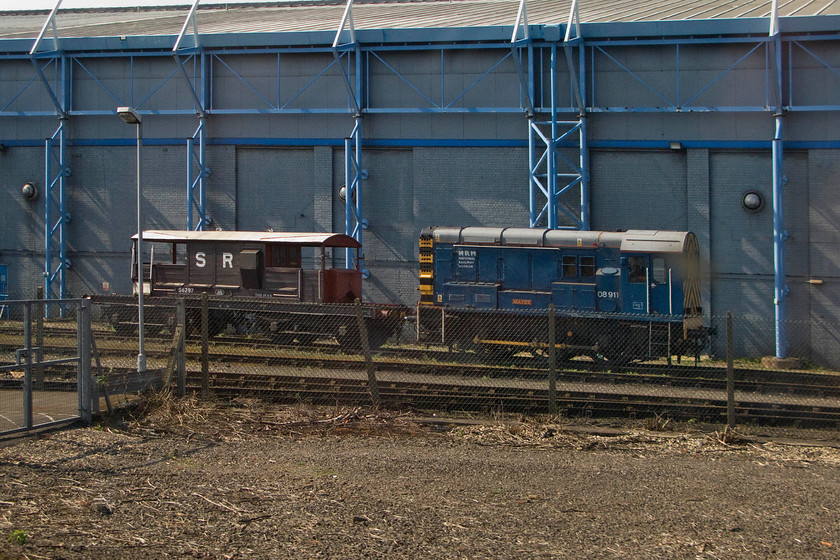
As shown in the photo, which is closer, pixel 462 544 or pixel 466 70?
pixel 462 544

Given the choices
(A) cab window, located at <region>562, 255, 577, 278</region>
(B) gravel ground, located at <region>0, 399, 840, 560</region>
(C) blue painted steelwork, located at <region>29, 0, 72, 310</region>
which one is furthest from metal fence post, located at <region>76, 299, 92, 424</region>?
(C) blue painted steelwork, located at <region>29, 0, 72, 310</region>

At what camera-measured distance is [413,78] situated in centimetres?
2252

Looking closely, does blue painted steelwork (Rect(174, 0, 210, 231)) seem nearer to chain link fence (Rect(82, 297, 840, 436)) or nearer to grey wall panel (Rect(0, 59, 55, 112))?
chain link fence (Rect(82, 297, 840, 436))

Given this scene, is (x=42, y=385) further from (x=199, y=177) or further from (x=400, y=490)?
(x=199, y=177)

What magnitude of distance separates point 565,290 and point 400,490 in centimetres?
1090

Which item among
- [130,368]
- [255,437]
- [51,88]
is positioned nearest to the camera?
[255,437]

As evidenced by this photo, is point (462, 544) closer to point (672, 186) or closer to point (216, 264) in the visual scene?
point (216, 264)

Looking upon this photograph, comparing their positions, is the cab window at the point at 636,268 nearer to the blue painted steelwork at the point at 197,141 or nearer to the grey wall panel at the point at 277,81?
the grey wall panel at the point at 277,81

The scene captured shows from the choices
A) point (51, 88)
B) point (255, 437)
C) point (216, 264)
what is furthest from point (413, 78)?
point (255, 437)

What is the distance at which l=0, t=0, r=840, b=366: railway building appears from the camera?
67.1 feet

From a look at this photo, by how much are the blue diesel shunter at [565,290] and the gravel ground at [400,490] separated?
6677 millimetres

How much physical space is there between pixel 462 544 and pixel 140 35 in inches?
890

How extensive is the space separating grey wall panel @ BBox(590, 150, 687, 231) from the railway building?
2.2 inches

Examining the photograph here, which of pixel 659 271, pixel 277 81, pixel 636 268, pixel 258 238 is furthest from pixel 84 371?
pixel 277 81
